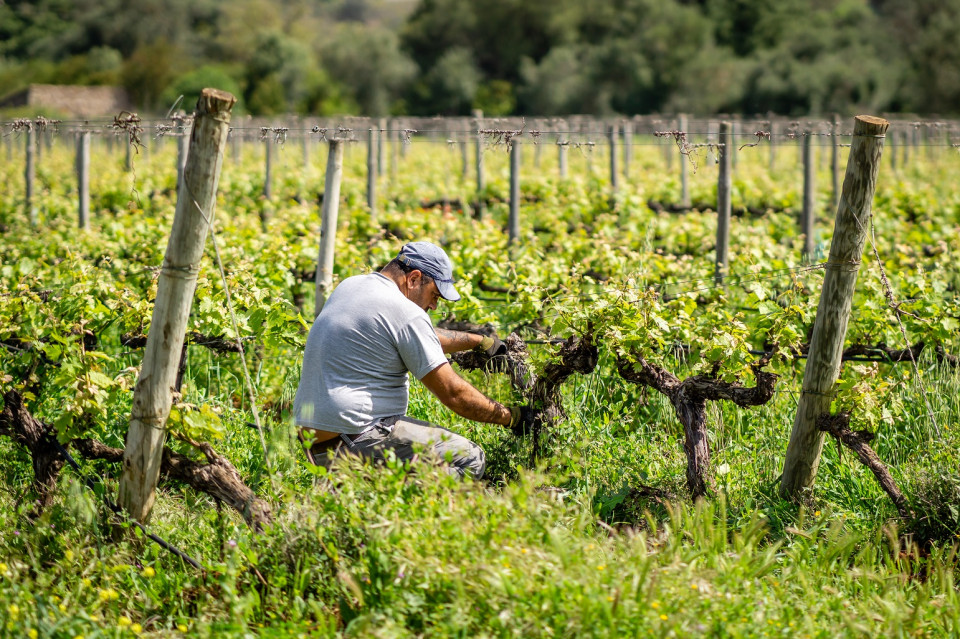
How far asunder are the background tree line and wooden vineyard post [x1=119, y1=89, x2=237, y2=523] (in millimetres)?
38310

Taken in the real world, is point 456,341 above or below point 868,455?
above

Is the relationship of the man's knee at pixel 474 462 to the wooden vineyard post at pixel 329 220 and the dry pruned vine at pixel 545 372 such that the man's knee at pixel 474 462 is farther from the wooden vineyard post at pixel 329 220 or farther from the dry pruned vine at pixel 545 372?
the wooden vineyard post at pixel 329 220

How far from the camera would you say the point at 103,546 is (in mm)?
3205

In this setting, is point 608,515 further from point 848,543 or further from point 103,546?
point 103,546

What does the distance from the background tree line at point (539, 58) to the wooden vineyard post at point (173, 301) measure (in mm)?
38310

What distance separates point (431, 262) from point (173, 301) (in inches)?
42.1

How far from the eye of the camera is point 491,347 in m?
4.35

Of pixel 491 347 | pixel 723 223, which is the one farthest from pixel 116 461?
pixel 723 223

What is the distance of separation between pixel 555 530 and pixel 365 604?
0.63 meters

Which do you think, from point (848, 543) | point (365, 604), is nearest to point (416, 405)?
point (365, 604)

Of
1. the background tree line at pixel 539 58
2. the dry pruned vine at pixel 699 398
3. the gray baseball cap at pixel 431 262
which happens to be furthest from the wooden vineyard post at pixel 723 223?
the background tree line at pixel 539 58

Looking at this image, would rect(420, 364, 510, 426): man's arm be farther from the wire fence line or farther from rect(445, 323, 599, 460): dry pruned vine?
the wire fence line

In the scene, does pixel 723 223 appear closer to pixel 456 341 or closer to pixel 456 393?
pixel 456 341

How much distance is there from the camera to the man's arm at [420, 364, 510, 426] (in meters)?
3.61
